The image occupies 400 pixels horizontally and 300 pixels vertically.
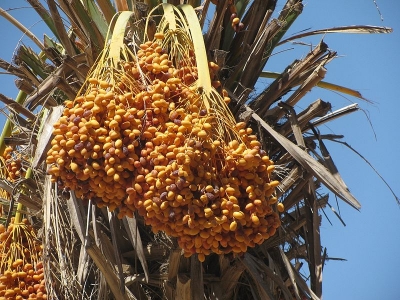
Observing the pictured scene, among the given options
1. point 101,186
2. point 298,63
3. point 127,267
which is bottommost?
point 127,267

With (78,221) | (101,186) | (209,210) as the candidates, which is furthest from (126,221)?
(209,210)

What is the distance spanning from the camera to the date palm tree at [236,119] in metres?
2.59

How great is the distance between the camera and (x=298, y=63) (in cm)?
278

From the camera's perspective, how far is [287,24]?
2.93m

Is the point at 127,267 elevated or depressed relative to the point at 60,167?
depressed

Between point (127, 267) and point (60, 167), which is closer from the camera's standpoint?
point (60, 167)

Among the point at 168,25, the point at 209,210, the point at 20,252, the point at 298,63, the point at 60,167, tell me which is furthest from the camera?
the point at 20,252

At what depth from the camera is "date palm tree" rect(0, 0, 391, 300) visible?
259cm

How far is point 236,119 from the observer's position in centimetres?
263

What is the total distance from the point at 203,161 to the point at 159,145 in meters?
0.14

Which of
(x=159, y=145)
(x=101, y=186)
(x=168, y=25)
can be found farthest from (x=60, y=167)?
(x=168, y=25)

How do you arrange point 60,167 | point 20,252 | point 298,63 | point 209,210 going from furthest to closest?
point 20,252 → point 298,63 → point 60,167 → point 209,210

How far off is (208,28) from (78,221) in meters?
0.80

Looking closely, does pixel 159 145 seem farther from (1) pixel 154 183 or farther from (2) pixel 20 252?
(2) pixel 20 252
